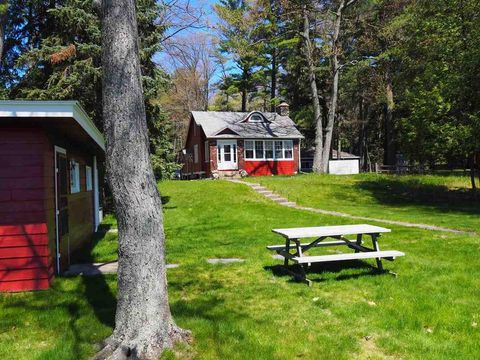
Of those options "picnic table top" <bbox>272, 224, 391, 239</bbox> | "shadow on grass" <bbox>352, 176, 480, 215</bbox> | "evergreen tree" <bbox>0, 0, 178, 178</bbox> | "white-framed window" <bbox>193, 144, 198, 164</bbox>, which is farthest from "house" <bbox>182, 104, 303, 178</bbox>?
"picnic table top" <bbox>272, 224, 391, 239</bbox>

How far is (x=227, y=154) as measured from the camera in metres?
33.8

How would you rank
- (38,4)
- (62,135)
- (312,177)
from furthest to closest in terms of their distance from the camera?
(312,177) → (38,4) → (62,135)

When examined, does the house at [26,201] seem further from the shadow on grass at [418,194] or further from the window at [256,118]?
the window at [256,118]

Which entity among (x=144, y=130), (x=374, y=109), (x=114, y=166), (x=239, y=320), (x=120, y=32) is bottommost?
(x=239, y=320)

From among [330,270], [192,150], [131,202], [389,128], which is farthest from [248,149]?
[131,202]

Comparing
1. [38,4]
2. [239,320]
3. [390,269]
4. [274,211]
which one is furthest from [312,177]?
[239,320]

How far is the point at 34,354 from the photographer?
15.5 feet

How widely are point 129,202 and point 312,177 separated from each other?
80.3 feet

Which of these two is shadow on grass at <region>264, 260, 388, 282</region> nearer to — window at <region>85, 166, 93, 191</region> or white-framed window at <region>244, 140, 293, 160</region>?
window at <region>85, 166, 93, 191</region>

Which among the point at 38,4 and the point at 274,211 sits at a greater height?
the point at 38,4

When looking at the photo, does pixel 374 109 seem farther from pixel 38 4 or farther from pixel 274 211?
pixel 38 4

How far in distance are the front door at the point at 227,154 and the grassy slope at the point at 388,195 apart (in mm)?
7096

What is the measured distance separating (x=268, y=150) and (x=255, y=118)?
2.93 m

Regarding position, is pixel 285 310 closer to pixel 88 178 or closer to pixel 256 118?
pixel 88 178
